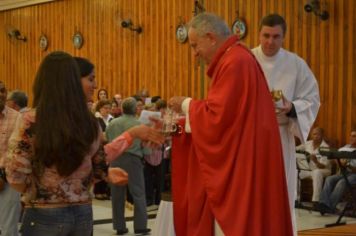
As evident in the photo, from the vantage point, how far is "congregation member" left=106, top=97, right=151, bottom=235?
840 centimetres

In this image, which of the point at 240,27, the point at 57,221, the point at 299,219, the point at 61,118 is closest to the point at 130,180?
the point at 299,219

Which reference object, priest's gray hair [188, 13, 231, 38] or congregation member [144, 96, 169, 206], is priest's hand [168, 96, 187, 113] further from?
congregation member [144, 96, 169, 206]

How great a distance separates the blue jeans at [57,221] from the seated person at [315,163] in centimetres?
760

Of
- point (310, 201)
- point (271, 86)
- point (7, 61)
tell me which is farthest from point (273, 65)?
point (7, 61)

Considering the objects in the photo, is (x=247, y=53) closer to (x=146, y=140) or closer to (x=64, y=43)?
(x=146, y=140)

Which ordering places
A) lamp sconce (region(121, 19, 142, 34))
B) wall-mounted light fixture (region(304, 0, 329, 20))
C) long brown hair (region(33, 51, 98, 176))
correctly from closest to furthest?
1. long brown hair (region(33, 51, 98, 176))
2. wall-mounted light fixture (region(304, 0, 329, 20))
3. lamp sconce (region(121, 19, 142, 34))

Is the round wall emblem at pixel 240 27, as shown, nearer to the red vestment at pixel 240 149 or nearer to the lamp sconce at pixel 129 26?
the lamp sconce at pixel 129 26

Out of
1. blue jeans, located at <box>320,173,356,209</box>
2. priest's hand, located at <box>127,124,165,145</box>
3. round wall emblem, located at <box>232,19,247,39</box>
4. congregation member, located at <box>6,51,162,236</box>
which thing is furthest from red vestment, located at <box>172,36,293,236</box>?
round wall emblem, located at <box>232,19,247,39</box>

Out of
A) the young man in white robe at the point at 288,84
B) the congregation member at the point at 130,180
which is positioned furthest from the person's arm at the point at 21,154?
the congregation member at the point at 130,180

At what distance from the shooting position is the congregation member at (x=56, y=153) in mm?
2953

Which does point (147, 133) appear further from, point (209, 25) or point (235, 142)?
point (209, 25)

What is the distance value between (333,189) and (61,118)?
812 cm

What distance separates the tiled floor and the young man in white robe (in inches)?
165

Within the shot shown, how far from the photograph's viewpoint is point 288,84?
492 cm
